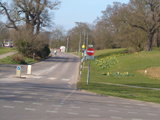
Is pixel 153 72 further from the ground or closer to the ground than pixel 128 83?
further from the ground

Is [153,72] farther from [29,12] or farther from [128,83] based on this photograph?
[29,12]

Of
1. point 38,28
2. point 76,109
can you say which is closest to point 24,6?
point 38,28

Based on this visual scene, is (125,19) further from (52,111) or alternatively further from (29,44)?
(52,111)

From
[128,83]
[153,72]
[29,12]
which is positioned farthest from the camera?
[29,12]

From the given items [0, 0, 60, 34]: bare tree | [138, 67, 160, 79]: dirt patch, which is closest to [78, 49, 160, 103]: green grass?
[138, 67, 160, 79]: dirt patch

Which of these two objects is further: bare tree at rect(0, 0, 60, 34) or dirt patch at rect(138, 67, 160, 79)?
bare tree at rect(0, 0, 60, 34)

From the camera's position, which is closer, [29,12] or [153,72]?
[153,72]

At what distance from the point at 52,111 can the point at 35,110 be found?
0.62 meters

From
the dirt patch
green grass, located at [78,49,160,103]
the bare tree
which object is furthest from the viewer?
the bare tree

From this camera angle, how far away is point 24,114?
23.1 ft

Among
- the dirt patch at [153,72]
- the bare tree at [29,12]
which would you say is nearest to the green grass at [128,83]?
the dirt patch at [153,72]

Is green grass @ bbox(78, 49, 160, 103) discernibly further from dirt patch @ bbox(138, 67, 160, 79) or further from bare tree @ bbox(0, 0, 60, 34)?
bare tree @ bbox(0, 0, 60, 34)

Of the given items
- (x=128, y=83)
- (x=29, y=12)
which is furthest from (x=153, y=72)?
(x=29, y=12)

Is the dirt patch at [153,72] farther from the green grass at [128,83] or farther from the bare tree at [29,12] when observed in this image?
the bare tree at [29,12]
